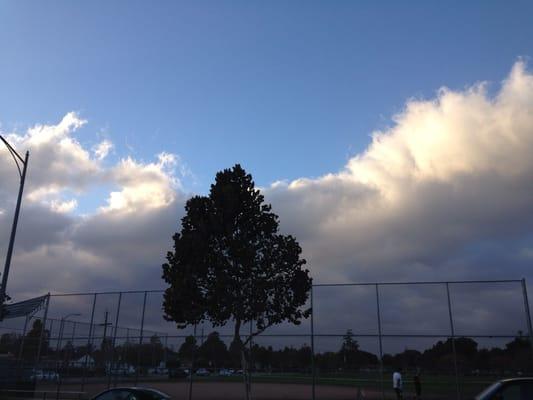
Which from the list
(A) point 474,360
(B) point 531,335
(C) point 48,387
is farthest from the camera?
(C) point 48,387

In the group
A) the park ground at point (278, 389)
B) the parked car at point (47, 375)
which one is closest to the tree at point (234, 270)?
the park ground at point (278, 389)

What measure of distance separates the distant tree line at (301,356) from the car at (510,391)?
1061cm

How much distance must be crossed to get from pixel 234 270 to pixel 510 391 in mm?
13708

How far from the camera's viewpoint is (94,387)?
28828 mm

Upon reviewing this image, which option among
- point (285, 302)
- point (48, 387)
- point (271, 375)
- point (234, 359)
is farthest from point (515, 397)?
point (48, 387)

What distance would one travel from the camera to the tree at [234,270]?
21.0 meters

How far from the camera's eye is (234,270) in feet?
69.5

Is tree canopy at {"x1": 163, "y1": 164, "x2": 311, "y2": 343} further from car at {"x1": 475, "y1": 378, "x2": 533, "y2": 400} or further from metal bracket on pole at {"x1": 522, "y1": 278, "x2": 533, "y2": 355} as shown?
car at {"x1": 475, "y1": 378, "x2": 533, "y2": 400}

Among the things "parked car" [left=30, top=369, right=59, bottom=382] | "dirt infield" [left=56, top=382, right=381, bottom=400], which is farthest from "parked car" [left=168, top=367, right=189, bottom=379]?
"parked car" [left=30, top=369, right=59, bottom=382]

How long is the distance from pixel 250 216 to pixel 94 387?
638 inches

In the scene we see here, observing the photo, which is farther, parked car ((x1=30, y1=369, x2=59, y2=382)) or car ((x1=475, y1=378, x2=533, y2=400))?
parked car ((x1=30, y1=369, x2=59, y2=382))

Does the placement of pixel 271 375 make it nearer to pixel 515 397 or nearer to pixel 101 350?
pixel 101 350

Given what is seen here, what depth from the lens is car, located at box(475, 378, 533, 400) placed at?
883 cm

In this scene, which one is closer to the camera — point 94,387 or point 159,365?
point 94,387
